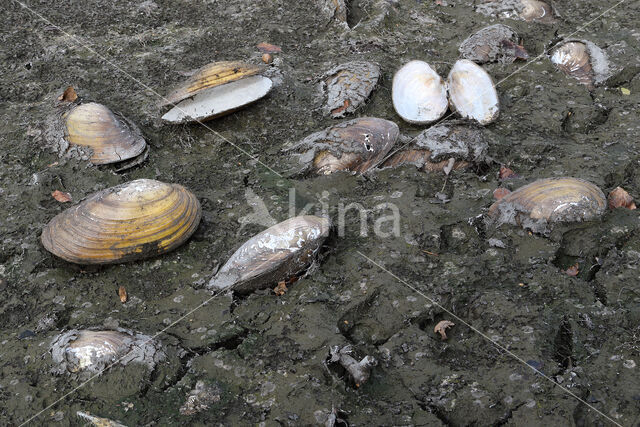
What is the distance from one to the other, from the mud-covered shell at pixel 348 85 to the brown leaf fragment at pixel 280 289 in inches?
68.3

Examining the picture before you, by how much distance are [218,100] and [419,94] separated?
1.57 meters

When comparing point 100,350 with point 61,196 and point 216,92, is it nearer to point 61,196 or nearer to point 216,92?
point 61,196

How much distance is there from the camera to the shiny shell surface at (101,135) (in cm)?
373

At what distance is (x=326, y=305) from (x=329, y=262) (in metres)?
0.31

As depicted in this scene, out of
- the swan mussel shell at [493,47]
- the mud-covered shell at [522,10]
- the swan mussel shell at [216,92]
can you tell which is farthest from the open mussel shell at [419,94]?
the mud-covered shell at [522,10]

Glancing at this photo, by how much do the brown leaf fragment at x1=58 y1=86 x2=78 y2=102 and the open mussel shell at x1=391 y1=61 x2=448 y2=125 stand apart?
2526mm

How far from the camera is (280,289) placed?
292 centimetres

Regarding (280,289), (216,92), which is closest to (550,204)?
(280,289)

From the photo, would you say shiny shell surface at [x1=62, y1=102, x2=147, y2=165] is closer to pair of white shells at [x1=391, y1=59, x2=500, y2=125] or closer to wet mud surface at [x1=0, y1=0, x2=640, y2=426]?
wet mud surface at [x1=0, y1=0, x2=640, y2=426]

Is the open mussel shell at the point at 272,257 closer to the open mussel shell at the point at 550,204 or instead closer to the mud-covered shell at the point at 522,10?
the open mussel shell at the point at 550,204

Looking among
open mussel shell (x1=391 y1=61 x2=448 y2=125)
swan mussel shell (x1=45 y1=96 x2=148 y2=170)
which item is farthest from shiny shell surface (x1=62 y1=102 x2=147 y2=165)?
open mussel shell (x1=391 y1=61 x2=448 y2=125)

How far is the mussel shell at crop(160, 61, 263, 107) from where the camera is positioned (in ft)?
13.0

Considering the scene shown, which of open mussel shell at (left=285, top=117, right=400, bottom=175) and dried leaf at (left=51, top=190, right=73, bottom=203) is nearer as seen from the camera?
dried leaf at (left=51, top=190, right=73, bottom=203)

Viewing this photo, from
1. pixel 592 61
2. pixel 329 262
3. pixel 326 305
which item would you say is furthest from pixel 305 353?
pixel 592 61
